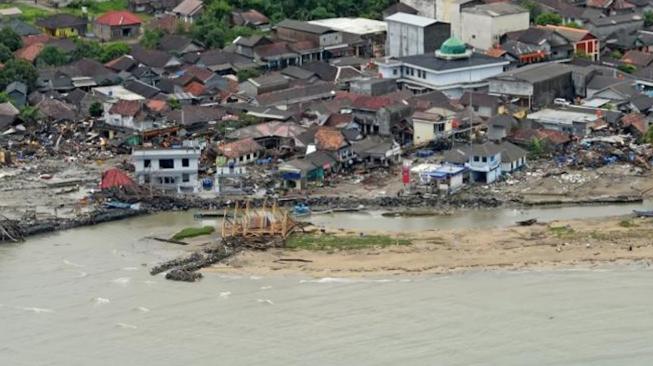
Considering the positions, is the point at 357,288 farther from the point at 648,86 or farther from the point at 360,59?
the point at 360,59

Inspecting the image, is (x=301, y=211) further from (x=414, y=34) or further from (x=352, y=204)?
(x=414, y=34)

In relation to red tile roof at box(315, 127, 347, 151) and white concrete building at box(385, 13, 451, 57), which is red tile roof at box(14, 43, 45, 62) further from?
red tile roof at box(315, 127, 347, 151)

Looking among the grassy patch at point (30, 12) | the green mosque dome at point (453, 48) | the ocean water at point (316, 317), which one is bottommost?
the ocean water at point (316, 317)

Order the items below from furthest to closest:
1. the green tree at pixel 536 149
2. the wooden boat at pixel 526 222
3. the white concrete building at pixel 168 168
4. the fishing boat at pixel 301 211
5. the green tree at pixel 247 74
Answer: the green tree at pixel 247 74 → the green tree at pixel 536 149 → the white concrete building at pixel 168 168 → the fishing boat at pixel 301 211 → the wooden boat at pixel 526 222

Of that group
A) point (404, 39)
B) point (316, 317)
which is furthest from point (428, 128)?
point (316, 317)

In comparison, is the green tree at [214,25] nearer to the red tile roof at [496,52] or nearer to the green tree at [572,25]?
the red tile roof at [496,52]

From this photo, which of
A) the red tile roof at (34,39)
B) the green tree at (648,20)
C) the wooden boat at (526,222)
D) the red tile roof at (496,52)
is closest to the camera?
the wooden boat at (526,222)

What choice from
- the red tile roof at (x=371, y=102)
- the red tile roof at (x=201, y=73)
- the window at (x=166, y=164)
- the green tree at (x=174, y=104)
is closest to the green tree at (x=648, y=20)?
the red tile roof at (x=371, y=102)
